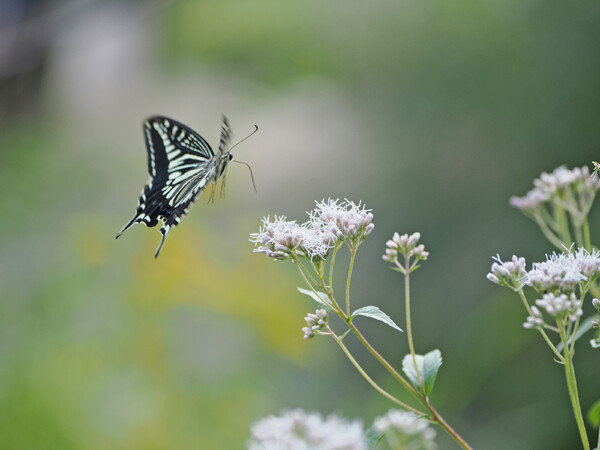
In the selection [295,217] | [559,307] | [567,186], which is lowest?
[559,307]

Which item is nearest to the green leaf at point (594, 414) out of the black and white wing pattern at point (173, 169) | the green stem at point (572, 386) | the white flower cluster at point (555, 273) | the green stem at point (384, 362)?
the green stem at point (572, 386)

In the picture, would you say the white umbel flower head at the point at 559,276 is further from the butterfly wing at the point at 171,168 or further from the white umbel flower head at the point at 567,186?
the butterfly wing at the point at 171,168

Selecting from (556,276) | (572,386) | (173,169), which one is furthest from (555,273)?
(173,169)

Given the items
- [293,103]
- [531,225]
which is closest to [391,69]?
[293,103]

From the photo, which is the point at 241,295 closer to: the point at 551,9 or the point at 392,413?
the point at 392,413

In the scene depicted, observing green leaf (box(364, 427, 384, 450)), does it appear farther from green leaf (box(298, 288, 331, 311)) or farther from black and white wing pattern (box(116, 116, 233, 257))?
black and white wing pattern (box(116, 116, 233, 257))

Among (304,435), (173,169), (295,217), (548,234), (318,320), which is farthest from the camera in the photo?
(295,217)

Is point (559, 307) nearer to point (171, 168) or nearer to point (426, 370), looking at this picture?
point (426, 370)
